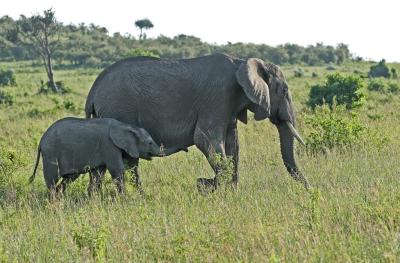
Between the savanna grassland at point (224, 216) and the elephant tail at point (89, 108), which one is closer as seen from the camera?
the savanna grassland at point (224, 216)

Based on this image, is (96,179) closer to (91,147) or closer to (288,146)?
(91,147)

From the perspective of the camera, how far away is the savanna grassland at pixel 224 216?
4.45 metres

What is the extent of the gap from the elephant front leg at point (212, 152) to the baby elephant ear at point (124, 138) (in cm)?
71

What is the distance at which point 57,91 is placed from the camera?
26.6m

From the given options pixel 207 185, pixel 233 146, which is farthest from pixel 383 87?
pixel 207 185

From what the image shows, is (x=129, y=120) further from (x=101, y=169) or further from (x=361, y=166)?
(x=361, y=166)

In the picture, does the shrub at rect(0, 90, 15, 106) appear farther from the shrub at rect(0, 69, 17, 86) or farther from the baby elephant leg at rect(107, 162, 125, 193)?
the baby elephant leg at rect(107, 162, 125, 193)

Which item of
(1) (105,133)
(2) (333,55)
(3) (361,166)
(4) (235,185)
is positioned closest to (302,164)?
(3) (361,166)

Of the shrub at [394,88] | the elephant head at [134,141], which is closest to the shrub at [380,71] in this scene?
the shrub at [394,88]

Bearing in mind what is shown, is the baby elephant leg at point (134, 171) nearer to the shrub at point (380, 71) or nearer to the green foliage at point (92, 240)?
the green foliage at point (92, 240)

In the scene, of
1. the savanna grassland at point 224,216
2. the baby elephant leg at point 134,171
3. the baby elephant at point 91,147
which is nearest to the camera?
the savanna grassland at point 224,216

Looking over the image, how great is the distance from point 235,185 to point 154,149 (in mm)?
1018

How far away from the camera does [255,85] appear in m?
6.78

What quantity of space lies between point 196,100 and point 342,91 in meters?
10.0
